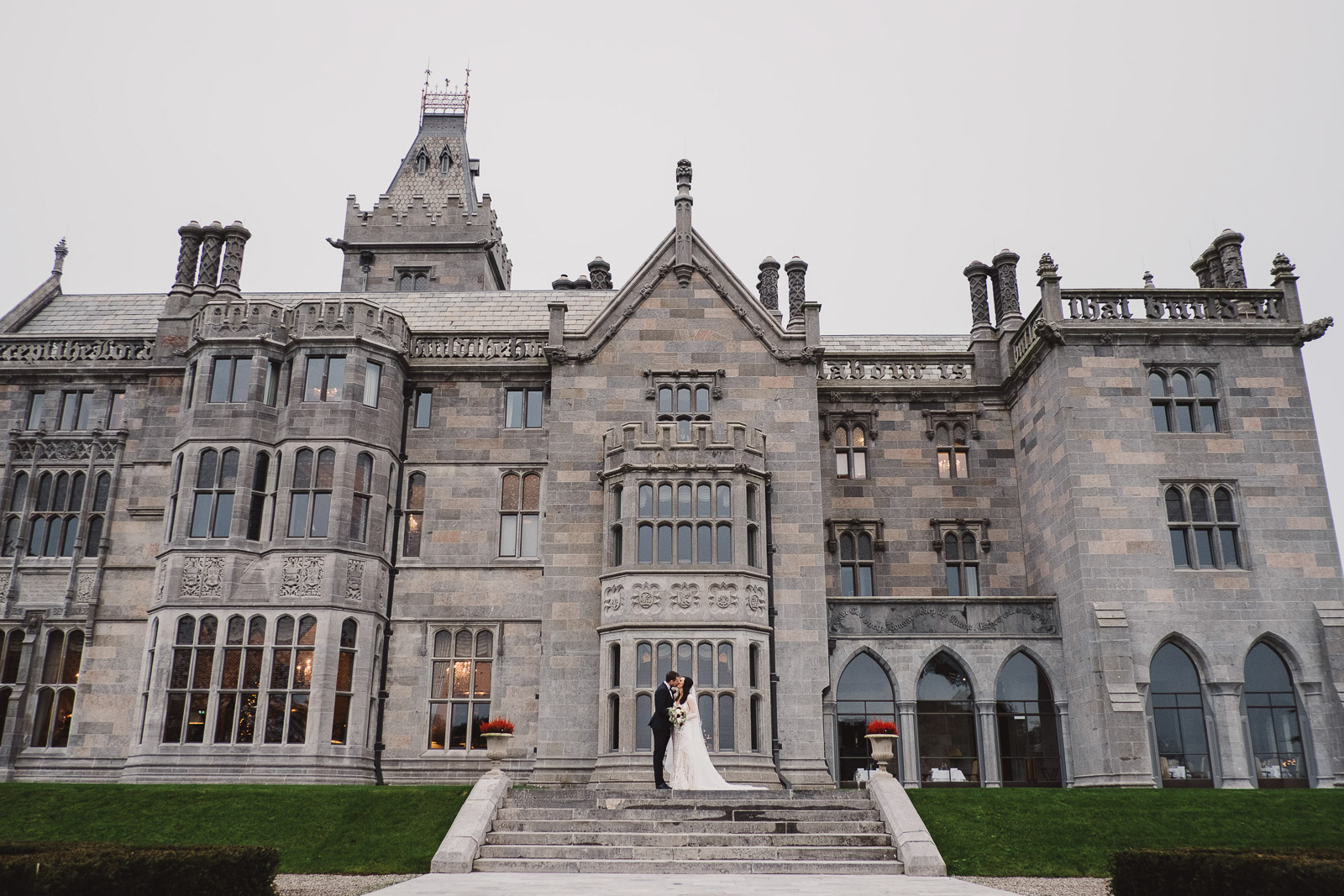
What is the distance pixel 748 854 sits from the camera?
56.5 feet

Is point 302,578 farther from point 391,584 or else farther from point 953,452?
point 953,452

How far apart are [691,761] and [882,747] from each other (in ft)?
12.4

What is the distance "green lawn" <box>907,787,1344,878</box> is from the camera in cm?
1739

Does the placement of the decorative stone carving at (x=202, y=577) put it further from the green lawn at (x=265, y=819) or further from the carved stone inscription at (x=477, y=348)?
the carved stone inscription at (x=477, y=348)

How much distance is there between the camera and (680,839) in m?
17.9

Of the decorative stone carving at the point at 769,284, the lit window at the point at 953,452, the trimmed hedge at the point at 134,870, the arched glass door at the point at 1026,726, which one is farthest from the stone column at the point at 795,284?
the trimmed hedge at the point at 134,870

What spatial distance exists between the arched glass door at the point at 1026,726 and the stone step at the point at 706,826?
8.42 metres

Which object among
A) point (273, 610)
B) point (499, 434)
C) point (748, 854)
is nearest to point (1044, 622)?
point (748, 854)

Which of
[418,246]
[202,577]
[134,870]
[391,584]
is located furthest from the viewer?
[418,246]

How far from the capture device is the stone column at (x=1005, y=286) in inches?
1213

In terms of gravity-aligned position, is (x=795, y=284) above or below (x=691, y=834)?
above

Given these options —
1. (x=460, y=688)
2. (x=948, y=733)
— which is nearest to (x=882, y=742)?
(x=948, y=733)

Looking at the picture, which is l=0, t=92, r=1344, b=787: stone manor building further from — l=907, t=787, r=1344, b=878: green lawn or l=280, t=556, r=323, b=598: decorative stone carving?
l=907, t=787, r=1344, b=878: green lawn

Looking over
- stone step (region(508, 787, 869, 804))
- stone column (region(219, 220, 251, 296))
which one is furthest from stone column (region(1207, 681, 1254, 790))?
stone column (region(219, 220, 251, 296))
